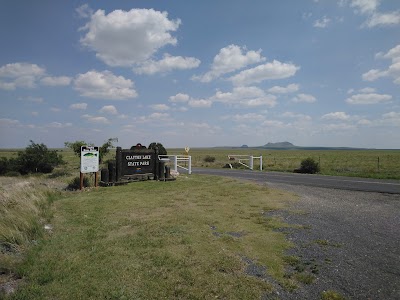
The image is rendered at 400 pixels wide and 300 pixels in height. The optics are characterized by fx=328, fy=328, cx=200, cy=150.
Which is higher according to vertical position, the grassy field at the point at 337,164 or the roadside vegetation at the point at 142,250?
the grassy field at the point at 337,164

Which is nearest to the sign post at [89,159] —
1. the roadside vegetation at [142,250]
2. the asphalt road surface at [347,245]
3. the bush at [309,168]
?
the roadside vegetation at [142,250]

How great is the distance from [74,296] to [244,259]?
302 cm

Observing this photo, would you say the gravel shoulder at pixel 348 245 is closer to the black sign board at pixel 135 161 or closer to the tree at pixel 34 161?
the black sign board at pixel 135 161

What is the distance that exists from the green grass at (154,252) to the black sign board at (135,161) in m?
5.72

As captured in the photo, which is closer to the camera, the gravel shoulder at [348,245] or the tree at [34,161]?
the gravel shoulder at [348,245]

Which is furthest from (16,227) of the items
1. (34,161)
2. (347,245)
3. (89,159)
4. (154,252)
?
(34,161)

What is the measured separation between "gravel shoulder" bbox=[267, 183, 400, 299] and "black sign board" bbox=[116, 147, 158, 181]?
9.48m

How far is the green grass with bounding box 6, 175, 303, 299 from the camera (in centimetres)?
484

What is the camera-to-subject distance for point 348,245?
275 inches

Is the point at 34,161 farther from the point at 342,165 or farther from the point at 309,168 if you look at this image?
the point at 342,165

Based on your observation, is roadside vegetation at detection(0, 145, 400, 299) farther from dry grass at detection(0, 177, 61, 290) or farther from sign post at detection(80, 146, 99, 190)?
sign post at detection(80, 146, 99, 190)

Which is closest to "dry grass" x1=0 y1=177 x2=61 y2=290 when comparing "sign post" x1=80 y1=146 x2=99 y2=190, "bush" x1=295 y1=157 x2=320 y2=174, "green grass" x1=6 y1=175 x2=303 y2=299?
"green grass" x1=6 y1=175 x2=303 y2=299

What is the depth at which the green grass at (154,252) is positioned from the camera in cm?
484

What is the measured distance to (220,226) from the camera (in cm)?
859
